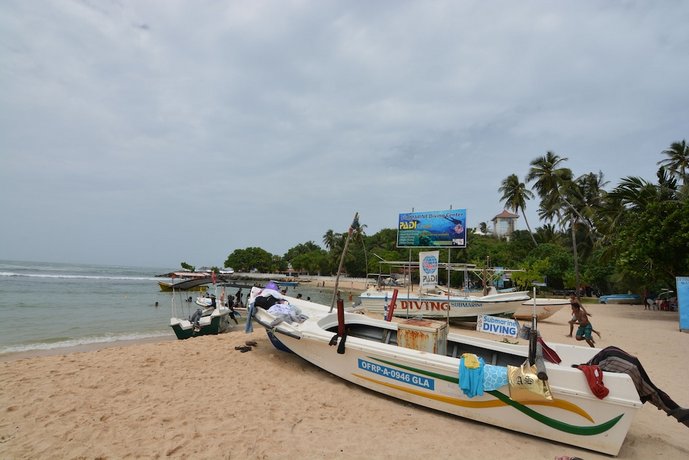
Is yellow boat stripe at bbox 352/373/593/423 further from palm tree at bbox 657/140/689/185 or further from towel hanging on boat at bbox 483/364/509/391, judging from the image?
palm tree at bbox 657/140/689/185

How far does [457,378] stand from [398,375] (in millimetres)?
973

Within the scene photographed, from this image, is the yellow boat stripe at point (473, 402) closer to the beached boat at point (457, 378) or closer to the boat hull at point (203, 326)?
the beached boat at point (457, 378)

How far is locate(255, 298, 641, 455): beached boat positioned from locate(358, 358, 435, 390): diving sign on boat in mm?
15

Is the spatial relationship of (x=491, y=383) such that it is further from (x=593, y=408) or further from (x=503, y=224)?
(x=503, y=224)

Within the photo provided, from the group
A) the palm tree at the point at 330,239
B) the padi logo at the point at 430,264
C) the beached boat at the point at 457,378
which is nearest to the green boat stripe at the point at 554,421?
the beached boat at the point at 457,378

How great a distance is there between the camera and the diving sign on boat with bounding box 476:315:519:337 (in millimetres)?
10867

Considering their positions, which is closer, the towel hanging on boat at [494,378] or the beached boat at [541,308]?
the towel hanging on boat at [494,378]

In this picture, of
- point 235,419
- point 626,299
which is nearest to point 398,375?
point 235,419

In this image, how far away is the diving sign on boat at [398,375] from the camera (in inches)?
209

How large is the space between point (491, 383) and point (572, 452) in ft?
3.85

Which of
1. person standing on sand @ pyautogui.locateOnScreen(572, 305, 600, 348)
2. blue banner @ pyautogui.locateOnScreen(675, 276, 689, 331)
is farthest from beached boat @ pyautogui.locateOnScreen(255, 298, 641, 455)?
blue banner @ pyautogui.locateOnScreen(675, 276, 689, 331)

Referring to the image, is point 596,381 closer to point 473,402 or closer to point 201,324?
point 473,402

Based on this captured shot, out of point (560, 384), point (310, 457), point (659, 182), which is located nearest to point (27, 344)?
point (310, 457)

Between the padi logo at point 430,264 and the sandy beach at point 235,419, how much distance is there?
16.8 ft
